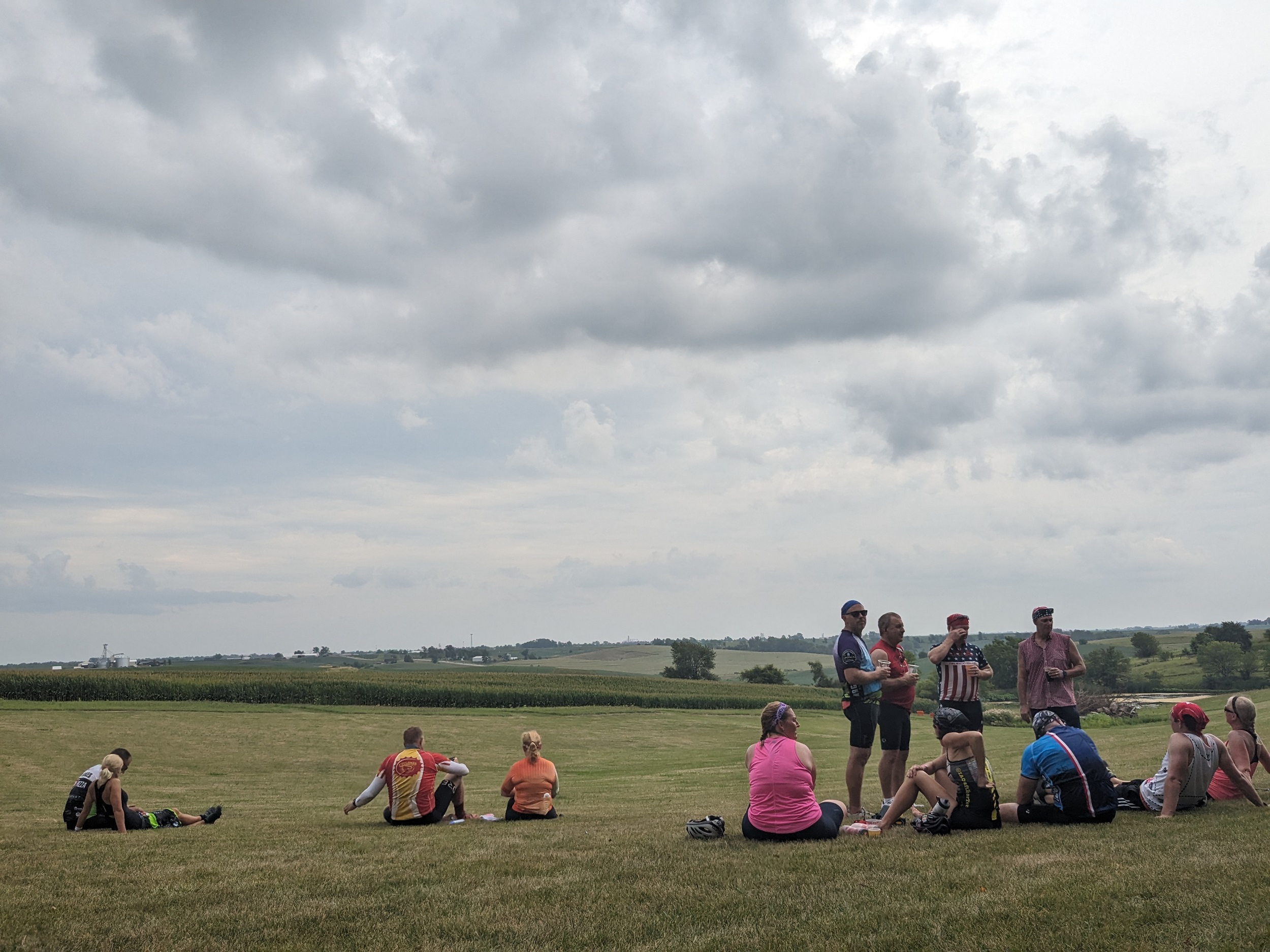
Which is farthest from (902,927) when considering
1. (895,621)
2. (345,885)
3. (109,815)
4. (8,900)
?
(109,815)

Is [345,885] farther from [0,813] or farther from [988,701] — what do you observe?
[988,701]

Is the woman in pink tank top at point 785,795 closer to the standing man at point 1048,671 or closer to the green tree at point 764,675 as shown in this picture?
the standing man at point 1048,671

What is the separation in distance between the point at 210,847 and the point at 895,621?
28.7 feet

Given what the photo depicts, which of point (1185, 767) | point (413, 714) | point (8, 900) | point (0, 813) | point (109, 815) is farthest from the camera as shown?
point (413, 714)

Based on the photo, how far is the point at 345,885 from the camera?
7.39 metres

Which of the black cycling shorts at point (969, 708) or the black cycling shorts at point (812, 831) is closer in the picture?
the black cycling shorts at point (812, 831)

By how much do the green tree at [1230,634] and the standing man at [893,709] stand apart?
136m

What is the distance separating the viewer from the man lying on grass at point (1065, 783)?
9.12 m

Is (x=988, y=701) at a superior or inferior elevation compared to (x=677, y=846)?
inferior

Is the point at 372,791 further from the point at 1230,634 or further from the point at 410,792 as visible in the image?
the point at 1230,634

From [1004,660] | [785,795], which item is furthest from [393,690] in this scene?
[1004,660]

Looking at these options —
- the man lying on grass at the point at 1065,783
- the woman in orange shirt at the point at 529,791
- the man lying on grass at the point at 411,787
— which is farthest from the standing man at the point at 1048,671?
the man lying on grass at the point at 411,787

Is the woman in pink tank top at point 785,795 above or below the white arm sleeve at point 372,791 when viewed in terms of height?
above

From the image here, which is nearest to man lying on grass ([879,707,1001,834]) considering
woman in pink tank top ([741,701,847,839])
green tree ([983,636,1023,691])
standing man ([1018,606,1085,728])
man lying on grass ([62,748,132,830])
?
woman in pink tank top ([741,701,847,839])
